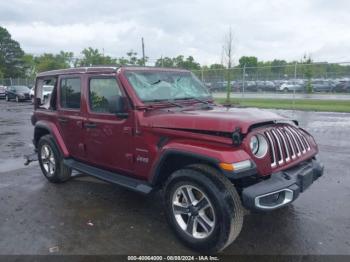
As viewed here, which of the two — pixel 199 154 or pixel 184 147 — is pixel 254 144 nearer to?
pixel 199 154

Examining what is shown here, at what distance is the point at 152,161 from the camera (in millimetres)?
3742

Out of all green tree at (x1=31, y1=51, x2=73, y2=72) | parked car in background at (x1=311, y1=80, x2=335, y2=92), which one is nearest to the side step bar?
parked car in background at (x1=311, y1=80, x2=335, y2=92)

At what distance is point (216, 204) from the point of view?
121 inches

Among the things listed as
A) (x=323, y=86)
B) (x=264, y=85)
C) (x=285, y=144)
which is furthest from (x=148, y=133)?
(x=323, y=86)

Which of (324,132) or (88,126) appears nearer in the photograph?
(88,126)

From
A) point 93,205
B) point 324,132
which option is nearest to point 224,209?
point 93,205

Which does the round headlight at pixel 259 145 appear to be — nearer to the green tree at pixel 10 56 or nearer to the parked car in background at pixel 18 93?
the parked car in background at pixel 18 93

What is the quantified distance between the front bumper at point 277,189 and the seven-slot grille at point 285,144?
0.47ft

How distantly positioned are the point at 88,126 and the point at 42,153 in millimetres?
1745

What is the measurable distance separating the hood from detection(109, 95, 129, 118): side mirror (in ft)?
0.90

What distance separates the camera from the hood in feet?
10.4

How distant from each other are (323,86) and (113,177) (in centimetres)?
2709

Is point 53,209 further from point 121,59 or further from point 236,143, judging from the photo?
point 121,59

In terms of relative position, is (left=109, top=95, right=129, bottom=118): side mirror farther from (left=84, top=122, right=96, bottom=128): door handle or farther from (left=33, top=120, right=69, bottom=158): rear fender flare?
(left=33, top=120, right=69, bottom=158): rear fender flare
